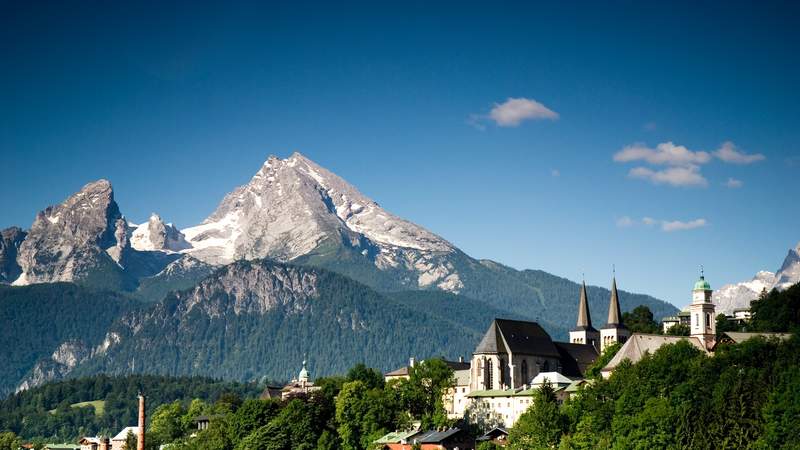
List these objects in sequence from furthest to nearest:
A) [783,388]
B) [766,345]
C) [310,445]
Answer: [310,445] < [766,345] < [783,388]

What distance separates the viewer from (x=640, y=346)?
148750mm

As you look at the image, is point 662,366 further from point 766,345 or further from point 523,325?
point 523,325

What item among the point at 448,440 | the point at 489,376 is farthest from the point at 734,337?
the point at 489,376

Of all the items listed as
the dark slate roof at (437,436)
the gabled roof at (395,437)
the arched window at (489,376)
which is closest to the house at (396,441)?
the gabled roof at (395,437)

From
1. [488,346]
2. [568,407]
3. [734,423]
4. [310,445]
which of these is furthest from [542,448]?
[488,346]

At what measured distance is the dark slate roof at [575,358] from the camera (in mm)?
183625

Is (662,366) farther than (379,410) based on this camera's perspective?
No

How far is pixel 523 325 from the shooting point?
184m

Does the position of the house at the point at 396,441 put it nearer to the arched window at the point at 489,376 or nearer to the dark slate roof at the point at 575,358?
the arched window at the point at 489,376

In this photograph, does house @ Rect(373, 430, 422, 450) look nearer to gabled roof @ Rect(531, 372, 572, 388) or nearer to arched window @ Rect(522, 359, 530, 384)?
gabled roof @ Rect(531, 372, 572, 388)

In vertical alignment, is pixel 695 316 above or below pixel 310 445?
above

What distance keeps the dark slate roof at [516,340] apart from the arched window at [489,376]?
5.42ft

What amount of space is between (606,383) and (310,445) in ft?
116

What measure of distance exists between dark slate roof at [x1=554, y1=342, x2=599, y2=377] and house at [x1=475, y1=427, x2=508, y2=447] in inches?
1625
